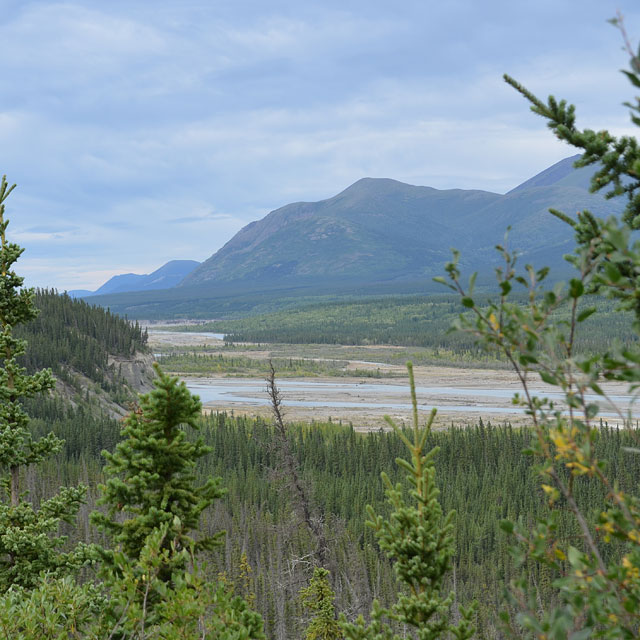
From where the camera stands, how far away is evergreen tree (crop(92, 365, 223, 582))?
927cm

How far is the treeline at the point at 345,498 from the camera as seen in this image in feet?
112

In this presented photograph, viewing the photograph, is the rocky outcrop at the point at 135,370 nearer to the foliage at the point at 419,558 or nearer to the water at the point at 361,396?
the water at the point at 361,396

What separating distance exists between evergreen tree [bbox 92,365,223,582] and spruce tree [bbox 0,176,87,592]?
3.73 meters

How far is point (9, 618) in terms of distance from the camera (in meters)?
7.83

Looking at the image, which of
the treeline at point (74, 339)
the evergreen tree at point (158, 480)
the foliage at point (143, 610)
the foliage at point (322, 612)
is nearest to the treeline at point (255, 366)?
the treeline at point (74, 339)

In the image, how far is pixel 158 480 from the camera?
959cm

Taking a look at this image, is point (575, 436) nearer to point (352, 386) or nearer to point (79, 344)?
point (79, 344)

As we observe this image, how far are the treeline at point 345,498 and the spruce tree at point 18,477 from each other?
815 cm

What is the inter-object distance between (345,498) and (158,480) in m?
40.2

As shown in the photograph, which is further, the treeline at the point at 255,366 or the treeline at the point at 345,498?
the treeline at the point at 255,366

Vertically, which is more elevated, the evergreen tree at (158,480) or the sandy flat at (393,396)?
the evergreen tree at (158,480)

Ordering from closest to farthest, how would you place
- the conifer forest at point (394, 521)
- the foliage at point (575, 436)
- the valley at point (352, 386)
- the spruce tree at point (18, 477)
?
1. the foliage at point (575, 436)
2. the conifer forest at point (394, 521)
3. the spruce tree at point (18, 477)
4. the valley at point (352, 386)

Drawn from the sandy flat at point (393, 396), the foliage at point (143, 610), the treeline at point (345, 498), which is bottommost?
the treeline at point (345, 498)

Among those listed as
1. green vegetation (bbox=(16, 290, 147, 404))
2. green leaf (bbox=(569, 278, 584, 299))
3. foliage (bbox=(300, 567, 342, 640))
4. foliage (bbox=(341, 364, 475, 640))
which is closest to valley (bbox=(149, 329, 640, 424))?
green vegetation (bbox=(16, 290, 147, 404))
